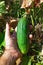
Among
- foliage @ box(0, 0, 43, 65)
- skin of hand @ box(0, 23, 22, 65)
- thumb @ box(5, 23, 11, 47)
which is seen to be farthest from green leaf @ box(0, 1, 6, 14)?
skin of hand @ box(0, 23, 22, 65)

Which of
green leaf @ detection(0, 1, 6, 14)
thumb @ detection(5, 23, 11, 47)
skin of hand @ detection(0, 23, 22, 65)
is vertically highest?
green leaf @ detection(0, 1, 6, 14)

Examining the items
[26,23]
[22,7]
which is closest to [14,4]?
[22,7]

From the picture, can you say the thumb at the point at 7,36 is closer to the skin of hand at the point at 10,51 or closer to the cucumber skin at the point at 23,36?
the skin of hand at the point at 10,51

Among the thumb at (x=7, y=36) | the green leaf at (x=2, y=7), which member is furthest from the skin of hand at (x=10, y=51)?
the green leaf at (x=2, y=7)

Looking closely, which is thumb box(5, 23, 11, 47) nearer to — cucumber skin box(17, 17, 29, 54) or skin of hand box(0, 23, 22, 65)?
skin of hand box(0, 23, 22, 65)

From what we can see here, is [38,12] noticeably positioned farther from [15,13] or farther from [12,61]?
[12,61]

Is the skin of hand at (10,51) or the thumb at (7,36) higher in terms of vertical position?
the thumb at (7,36)

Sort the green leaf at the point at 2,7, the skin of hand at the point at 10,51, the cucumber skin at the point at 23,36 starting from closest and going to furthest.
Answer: the cucumber skin at the point at 23,36
the skin of hand at the point at 10,51
the green leaf at the point at 2,7

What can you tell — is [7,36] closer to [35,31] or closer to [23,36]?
[23,36]

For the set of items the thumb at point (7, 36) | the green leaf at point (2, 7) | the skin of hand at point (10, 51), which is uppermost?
the green leaf at point (2, 7)
